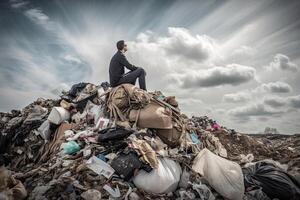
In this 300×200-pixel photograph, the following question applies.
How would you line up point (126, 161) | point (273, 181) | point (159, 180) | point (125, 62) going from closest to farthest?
point (159, 180)
point (126, 161)
point (273, 181)
point (125, 62)

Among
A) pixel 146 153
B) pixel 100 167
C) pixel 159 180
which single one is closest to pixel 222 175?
pixel 159 180

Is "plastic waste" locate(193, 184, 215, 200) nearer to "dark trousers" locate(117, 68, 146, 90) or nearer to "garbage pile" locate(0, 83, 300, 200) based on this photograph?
"garbage pile" locate(0, 83, 300, 200)

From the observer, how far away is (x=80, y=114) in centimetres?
480

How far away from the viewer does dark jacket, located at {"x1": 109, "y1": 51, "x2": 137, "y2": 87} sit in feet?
14.9

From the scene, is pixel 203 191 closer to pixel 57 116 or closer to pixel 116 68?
pixel 116 68

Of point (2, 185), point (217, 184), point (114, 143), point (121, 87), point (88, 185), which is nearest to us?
point (2, 185)

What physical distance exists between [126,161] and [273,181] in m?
2.05

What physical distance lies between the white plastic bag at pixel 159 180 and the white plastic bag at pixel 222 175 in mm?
432

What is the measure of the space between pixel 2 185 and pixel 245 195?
2.99 metres

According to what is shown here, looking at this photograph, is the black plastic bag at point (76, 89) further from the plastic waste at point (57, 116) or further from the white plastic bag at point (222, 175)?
the white plastic bag at point (222, 175)

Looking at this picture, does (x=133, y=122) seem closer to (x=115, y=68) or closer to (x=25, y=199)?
(x=115, y=68)

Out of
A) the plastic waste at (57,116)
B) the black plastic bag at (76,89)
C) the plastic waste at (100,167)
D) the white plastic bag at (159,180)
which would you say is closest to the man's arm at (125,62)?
the black plastic bag at (76,89)

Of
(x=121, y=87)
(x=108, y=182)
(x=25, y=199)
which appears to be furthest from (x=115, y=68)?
(x=25, y=199)

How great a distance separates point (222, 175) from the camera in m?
2.78
